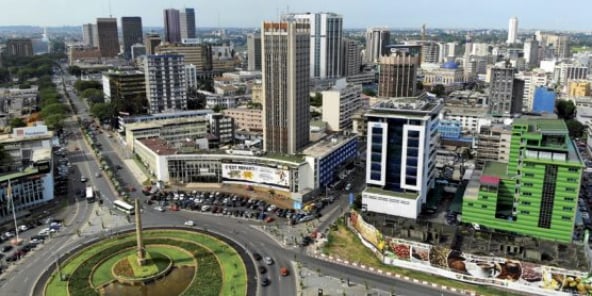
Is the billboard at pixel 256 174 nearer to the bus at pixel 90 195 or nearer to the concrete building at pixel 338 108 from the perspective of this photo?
the bus at pixel 90 195

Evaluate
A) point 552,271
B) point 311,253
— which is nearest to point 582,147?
point 552,271

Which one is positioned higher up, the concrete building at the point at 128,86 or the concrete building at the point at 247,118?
the concrete building at the point at 128,86

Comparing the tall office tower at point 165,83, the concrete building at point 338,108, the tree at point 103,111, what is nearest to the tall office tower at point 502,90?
the concrete building at point 338,108

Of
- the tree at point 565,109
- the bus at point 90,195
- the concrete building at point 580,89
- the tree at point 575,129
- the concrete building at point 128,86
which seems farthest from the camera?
the concrete building at point 580,89

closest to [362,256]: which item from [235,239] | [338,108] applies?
[235,239]

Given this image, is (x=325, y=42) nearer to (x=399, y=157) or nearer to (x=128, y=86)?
(x=128, y=86)

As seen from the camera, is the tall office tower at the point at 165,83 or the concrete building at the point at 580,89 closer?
the tall office tower at the point at 165,83

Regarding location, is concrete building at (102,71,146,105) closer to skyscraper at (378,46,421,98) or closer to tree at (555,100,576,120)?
skyscraper at (378,46,421,98)
